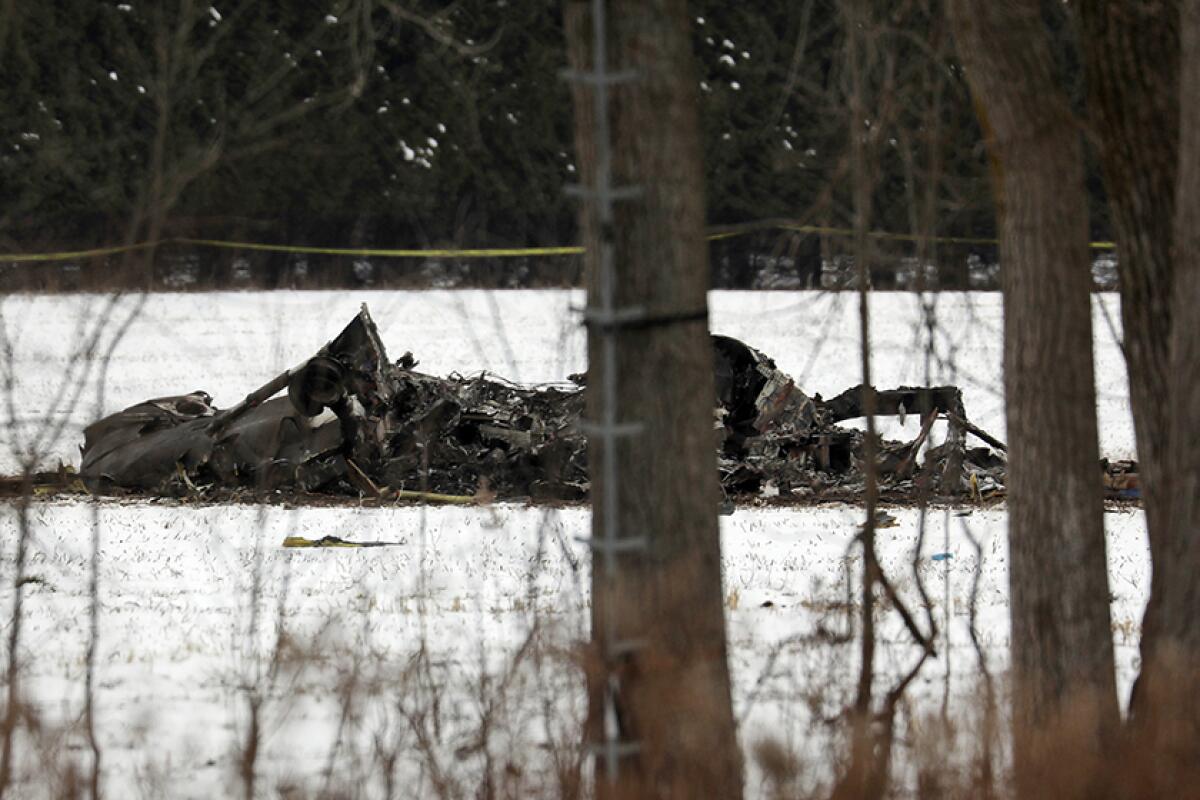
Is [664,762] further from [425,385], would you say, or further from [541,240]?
[541,240]

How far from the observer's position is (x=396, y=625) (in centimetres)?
606

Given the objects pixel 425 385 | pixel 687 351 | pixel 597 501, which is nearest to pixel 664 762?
pixel 597 501

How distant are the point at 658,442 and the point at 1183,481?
4.53 feet

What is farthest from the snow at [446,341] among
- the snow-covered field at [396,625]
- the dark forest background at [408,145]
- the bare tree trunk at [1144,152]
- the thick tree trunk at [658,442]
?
the thick tree trunk at [658,442]

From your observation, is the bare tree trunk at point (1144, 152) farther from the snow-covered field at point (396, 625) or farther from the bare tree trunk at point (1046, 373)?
the snow-covered field at point (396, 625)

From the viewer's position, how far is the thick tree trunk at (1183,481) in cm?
381

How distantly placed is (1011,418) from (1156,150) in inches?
31.7

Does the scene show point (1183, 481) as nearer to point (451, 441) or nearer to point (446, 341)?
point (451, 441)

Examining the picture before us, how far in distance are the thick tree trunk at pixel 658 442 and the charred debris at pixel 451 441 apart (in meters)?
5.44

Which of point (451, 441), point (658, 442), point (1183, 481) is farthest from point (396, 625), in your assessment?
point (451, 441)

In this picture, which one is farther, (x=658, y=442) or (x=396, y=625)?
(x=396, y=625)

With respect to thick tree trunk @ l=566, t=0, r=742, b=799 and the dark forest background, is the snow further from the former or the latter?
thick tree trunk @ l=566, t=0, r=742, b=799

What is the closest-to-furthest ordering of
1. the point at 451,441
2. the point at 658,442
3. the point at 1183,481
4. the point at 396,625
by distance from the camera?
the point at 658,442, the point at 1183,481, the point at 396,625, the point at 451,441

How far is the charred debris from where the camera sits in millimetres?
9195
